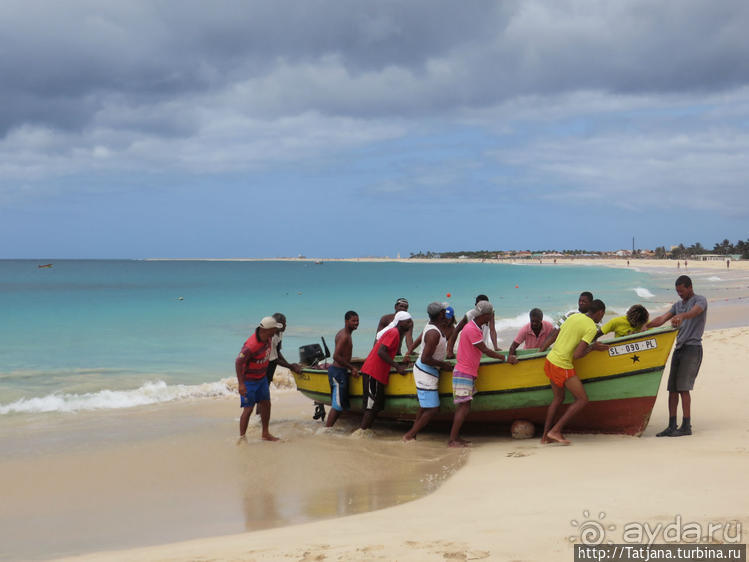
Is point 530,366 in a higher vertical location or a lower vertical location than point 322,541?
higher

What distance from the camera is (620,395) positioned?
23.1 ft

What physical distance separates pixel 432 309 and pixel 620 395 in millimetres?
2307

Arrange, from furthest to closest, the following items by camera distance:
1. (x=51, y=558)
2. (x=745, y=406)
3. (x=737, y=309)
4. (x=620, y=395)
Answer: (x=737, y=309), (x=745, y=406), (x=620, y=395), (x=51, y=558)

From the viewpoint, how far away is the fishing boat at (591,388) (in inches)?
269

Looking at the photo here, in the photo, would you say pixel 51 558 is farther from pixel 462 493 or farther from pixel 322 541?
pixel 462 493

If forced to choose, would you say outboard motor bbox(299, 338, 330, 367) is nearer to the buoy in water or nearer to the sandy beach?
the sandy beach

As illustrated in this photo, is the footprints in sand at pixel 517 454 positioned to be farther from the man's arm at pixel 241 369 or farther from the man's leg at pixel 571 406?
the man's arm at pixel 241 369

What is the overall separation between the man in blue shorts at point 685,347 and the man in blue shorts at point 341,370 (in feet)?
12.2

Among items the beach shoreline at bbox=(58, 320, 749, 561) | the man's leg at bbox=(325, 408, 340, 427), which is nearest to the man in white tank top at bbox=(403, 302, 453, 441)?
the beach shoreline at bbox=(58, 320, 749, 561)

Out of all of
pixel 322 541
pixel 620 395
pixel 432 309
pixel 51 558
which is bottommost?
pixel 51 558

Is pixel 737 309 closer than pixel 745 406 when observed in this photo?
No

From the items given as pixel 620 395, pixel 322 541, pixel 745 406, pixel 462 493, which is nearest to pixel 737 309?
pixel 745 406

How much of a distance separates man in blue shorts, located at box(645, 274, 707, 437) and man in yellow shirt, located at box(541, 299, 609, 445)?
0.91 metres

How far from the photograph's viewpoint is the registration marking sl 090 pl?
6.77 metres
